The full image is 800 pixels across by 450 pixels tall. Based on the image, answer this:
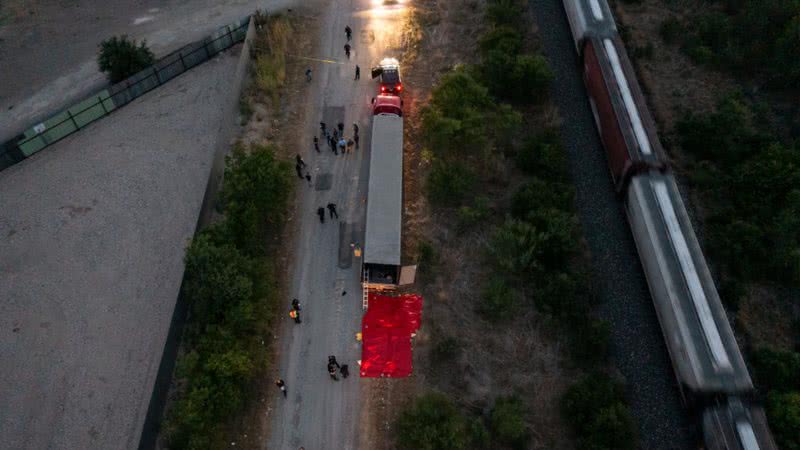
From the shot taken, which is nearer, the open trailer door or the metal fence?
the open trailer door

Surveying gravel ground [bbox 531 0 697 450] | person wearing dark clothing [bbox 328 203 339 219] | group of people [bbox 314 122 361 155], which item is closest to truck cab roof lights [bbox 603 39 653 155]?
gravel ground [bbox 531 0 697 450]

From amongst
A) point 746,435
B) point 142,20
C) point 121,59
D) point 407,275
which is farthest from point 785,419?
point 142,20

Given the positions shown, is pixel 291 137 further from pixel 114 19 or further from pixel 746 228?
pixel 746 228

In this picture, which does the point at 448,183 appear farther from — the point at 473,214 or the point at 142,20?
the point at 142,20

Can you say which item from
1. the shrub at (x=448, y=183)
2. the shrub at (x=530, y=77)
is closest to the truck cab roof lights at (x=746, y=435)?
the shrub at (x=448, y=183)

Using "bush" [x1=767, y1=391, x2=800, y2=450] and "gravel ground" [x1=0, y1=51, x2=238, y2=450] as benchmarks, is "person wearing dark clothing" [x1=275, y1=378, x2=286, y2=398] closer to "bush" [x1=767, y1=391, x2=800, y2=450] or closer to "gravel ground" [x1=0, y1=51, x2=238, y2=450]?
"gravel ground" [x1=0, y1=51, x2=238, y2=450]

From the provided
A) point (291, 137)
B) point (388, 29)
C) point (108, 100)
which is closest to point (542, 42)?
point (388, 29)

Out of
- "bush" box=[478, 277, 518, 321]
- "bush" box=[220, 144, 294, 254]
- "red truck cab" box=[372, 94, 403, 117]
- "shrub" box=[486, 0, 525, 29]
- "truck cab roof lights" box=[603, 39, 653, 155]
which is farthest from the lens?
"shrub" box=[486, 0, 525, 29]
